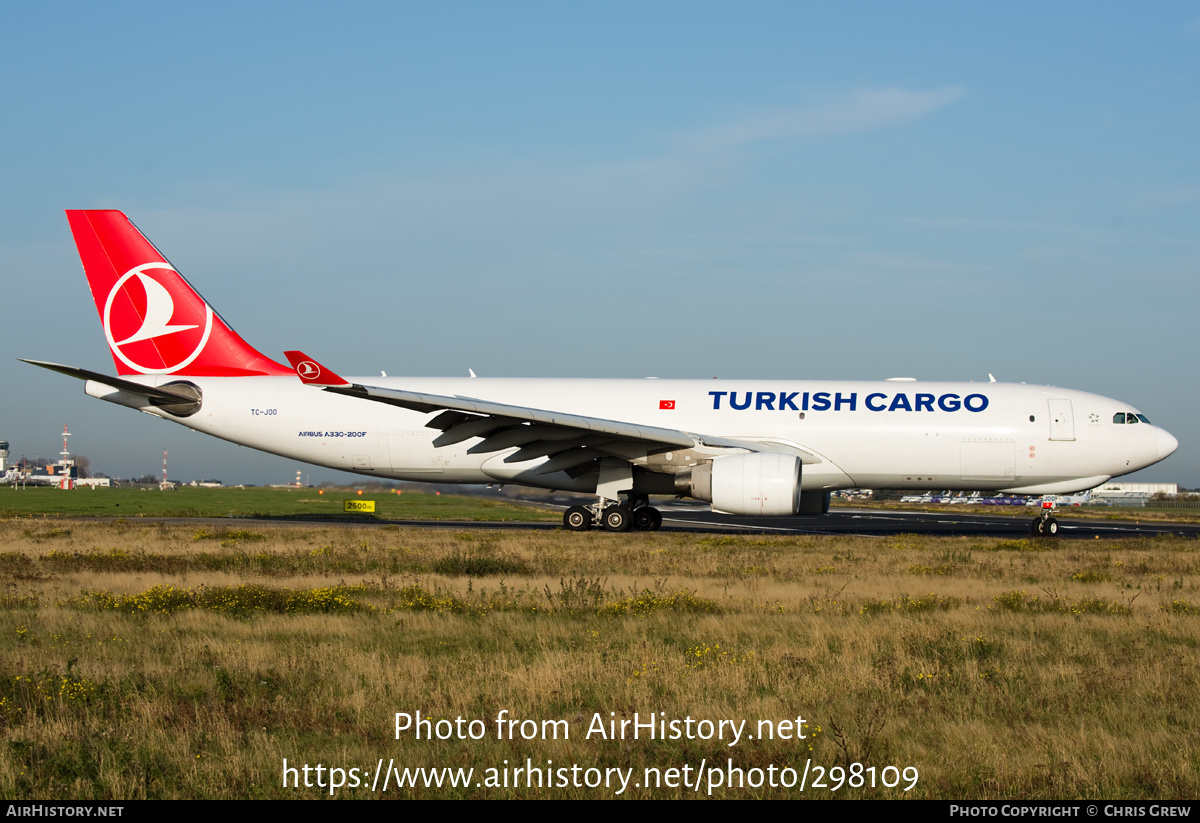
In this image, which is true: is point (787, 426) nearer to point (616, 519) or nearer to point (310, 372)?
point (616, 519)

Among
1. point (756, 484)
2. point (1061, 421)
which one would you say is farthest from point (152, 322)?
point (1061, 421)

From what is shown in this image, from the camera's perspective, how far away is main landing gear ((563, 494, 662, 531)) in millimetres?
23109

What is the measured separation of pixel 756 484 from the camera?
20.5 m

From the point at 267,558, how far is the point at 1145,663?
11.8 metres

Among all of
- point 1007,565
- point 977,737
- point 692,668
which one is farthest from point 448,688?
point 1007,565

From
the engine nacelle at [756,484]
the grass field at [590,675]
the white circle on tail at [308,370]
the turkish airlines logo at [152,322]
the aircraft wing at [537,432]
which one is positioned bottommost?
the grass field at [590,675]

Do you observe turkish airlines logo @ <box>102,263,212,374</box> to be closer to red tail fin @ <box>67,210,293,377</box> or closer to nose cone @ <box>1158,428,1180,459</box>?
red tail fin @ <box>67,210,293,377</box>

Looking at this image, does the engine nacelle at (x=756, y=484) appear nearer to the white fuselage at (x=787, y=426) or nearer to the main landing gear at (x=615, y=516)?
the white fuselage at (x=787, y=426)

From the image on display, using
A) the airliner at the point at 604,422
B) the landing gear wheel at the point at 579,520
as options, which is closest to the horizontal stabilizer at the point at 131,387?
the airliner at the point at 604,422

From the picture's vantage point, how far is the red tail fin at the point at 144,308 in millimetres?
25078

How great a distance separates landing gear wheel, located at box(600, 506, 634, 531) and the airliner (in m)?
0.05

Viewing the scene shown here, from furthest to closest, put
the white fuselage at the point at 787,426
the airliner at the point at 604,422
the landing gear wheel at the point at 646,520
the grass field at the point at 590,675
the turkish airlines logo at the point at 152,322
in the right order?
the turkish airlines logo at the point at 152,322 < the landing gear wheel at the point at 646,520 < the white fuselage at the point at 787,426 < the airliner at the point at 604,422 < the grass field at the point at 590,675

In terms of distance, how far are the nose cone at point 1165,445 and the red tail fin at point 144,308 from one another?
2234 centimetres

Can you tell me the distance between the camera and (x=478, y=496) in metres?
49.8
